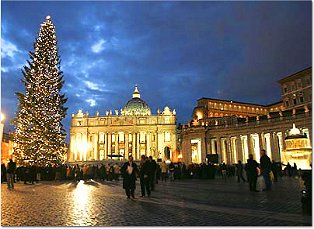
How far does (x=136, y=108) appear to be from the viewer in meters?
117

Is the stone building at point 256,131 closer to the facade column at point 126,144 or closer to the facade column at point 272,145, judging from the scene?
the facade column at point 272,145

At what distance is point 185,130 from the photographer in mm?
67688

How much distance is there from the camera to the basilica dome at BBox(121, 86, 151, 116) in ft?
380

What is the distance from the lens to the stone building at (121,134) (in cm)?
10825

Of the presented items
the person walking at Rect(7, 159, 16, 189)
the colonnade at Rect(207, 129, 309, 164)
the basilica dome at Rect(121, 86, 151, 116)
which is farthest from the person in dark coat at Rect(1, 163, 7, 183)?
the basilica dome at Rect(121, 86, 151, 116)

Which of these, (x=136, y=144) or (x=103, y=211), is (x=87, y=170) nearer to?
(x=103, y=211)

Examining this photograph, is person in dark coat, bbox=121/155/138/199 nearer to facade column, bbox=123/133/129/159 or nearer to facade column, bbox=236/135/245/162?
facade column, bbox=236/135/245/162

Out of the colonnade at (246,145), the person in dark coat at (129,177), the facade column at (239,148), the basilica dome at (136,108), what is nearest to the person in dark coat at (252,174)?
the person in dark coat at (129,177)

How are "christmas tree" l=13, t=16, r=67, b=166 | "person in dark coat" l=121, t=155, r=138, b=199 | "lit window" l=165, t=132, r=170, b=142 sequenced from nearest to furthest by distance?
"person in dark coat" l=121, t=155, r=138, b=199 → "christmas tree" l=13, t=16, r=67, b=166 → "lit window" l=165, t=132, r=170, b=142

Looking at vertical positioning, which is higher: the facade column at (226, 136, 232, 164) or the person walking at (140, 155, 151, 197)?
the facade column at (226, 136, 232, 164)

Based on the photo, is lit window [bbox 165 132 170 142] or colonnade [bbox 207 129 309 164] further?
lit window [bbox 165 132 170 142]

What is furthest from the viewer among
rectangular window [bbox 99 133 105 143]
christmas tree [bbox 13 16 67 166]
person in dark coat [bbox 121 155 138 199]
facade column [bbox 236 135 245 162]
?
rectangular window [bbox 99 133 105 143]

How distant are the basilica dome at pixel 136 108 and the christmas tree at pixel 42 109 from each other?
3295 inches

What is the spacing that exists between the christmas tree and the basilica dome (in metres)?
83.7
